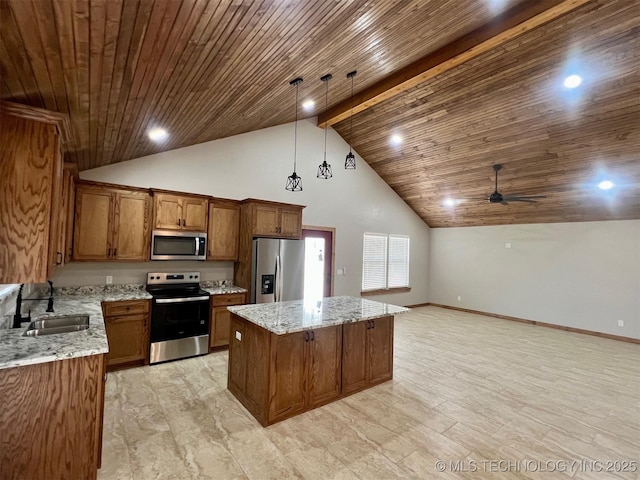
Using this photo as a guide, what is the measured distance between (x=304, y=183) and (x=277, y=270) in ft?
6.95

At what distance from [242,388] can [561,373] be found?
425 centimetres

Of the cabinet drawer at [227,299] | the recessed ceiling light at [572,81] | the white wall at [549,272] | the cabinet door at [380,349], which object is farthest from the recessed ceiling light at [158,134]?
the white wall at [549,272]

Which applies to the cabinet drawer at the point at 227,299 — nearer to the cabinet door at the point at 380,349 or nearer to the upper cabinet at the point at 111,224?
the upper cabinet at the point at 111,224

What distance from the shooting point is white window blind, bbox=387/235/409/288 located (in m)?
8.05

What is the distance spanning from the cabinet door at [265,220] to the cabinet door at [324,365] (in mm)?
2331

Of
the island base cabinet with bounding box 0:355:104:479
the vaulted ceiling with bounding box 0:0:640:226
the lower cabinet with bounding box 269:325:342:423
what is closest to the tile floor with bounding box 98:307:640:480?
the lower cabinet with bounding box 269:325:342:423

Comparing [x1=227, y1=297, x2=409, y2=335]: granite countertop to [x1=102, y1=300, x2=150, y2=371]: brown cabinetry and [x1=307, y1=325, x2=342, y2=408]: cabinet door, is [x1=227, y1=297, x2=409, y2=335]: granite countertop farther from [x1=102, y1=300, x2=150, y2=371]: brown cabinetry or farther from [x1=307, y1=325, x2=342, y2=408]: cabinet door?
[x1=102, y1=300, x2=150, y2=371]: brown cabinetry

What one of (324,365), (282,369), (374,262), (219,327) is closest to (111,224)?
(219,327)

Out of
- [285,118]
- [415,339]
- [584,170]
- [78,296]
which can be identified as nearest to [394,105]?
[285,118]

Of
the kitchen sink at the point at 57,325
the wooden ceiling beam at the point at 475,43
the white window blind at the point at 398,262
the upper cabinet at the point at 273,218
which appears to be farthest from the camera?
the white window blind at the point at 398,262

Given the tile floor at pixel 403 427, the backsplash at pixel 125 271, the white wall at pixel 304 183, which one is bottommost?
the tile floor at pixel 403 427

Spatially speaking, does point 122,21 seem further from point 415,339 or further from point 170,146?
point 415,339

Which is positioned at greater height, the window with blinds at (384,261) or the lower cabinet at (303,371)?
the window with blinds at (384,261)

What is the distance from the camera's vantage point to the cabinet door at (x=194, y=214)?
4488 millimetres
